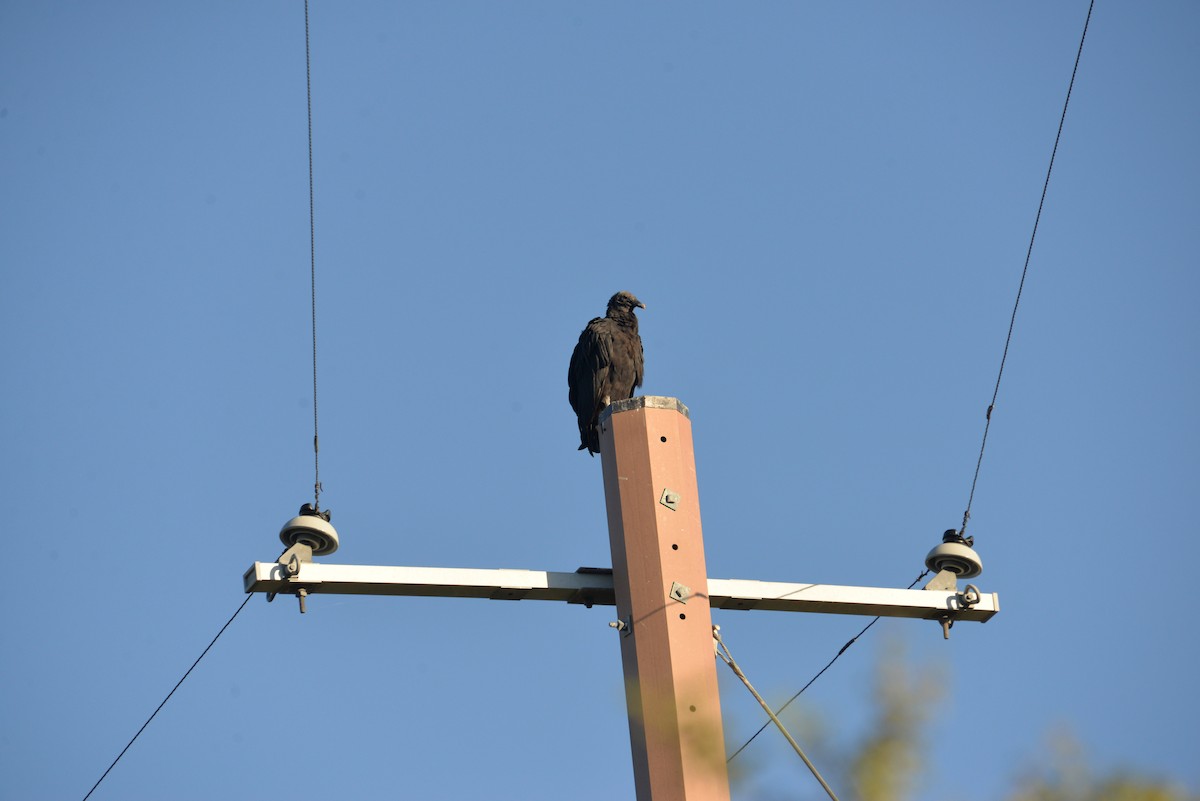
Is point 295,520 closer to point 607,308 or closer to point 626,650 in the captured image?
point 626,650

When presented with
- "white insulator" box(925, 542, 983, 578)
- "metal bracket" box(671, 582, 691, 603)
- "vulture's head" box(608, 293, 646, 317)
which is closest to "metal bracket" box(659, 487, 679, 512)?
"metal bracket" box(671, 582, 691, 603)

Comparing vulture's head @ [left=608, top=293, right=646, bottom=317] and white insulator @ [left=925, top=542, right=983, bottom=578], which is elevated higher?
vulture's head @ [left=608, top=293, right=646, bottom=317]

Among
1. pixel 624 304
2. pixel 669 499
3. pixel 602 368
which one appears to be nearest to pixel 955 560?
pixel 669 499

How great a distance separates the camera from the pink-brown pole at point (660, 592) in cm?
436

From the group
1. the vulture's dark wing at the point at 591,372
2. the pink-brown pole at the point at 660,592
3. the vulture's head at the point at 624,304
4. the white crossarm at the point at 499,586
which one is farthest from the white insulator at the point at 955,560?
the vulture's head at the point at 624,304

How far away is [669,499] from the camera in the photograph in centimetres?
487

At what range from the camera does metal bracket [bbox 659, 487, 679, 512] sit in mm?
4859

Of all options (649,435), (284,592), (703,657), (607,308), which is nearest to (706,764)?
(703,657)

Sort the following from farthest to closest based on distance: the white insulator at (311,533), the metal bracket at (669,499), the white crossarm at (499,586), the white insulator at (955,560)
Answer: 1. the white insulator at (955,560)
2. the white insulator at (311,533)
3. the white crossarm at (499,586)
4. the metal bracket at (669,499)

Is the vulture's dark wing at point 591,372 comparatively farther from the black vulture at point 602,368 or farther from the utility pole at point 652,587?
the utility pole at point 652,587

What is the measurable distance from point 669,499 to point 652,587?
0.30 meters

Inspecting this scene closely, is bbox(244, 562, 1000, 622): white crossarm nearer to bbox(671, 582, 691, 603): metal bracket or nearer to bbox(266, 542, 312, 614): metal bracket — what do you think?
bbox(266, 542, 312, 614): metal bracket

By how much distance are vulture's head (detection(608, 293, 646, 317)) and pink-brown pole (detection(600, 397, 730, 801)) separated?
5083 millimetres

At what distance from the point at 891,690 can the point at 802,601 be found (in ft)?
8.26
